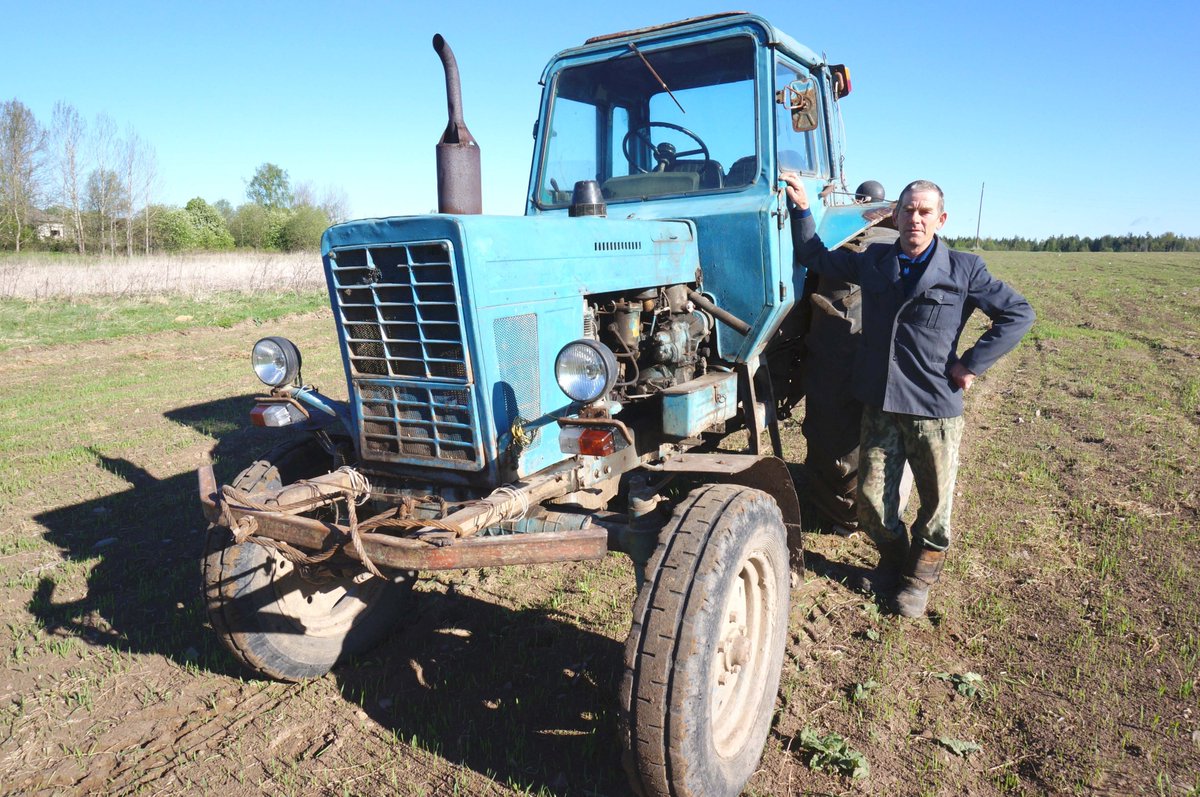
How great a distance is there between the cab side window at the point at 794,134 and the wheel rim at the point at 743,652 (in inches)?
86.9

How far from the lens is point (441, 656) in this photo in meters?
3.55

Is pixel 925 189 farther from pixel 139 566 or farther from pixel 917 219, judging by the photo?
pixel 139 566

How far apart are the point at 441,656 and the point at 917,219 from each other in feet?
9.62

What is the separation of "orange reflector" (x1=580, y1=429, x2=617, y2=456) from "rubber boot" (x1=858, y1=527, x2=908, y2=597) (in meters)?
2.03

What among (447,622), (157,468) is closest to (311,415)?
(447,622)

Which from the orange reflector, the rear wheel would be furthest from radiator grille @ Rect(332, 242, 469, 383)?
the rear wheel

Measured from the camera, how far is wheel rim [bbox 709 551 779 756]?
2650 mm

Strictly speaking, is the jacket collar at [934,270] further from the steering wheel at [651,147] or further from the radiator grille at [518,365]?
the radiator grille at [518,365]

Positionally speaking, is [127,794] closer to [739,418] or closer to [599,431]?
[599,431]

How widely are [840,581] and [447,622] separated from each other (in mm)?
2074

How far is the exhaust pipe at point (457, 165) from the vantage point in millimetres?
3303

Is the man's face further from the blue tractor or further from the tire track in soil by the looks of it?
the tire track in soil

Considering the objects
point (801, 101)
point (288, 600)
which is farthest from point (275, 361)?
point (801, 101)

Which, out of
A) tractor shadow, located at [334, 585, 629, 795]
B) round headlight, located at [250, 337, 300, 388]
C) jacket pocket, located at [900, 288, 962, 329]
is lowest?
tractor shadow, located at [334, 585, 629, 795]
